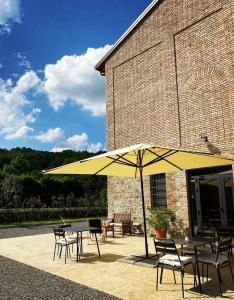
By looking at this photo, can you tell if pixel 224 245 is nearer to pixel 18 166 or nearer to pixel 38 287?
pixel 38 287

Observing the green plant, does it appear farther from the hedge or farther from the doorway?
the hedge

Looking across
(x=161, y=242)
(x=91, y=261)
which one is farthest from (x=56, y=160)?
(x=161, y=242)

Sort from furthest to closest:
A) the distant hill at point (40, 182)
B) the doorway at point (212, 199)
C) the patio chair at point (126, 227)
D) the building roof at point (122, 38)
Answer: the distant hill at point (40, 182) < the building roof at point (122, 38) < the patio chair at point (126, 227) < the doorway at point (212, 199)

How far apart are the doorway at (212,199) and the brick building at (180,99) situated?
0.13ft

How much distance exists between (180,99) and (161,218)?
4970 mm

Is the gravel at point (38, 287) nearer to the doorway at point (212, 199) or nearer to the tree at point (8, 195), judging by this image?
the doorway at point (212, 199)

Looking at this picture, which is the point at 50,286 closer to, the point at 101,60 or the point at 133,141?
the point at 133,141

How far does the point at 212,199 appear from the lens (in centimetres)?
1273

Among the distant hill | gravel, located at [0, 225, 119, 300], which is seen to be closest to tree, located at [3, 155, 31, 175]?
the distant hill

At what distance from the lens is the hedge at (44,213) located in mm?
25531

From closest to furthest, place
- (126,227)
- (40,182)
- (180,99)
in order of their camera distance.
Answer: (180,99) < (126,227) < (40,182)

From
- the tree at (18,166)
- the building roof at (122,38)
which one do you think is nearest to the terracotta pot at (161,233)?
→ the building roof at (122,38)

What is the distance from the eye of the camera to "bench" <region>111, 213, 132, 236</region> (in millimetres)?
14299

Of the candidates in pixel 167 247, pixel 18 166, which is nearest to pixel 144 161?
pixel 167 247
